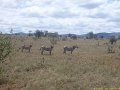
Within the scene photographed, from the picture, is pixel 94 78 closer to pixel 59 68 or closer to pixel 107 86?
pixel 107 86

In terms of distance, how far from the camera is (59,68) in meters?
18.8

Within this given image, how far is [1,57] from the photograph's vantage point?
16.8m

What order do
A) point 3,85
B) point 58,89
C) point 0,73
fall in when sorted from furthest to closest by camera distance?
point 0,73, point 3,85, point 58,89

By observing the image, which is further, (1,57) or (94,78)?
(1,57)

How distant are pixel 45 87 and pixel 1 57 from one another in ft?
12.5

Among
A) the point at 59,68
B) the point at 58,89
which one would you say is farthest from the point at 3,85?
the point at 59,68

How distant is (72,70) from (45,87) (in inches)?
163

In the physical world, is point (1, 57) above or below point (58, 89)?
above

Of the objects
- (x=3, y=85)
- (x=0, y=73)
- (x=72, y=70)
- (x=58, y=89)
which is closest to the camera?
(x=58, y=89)

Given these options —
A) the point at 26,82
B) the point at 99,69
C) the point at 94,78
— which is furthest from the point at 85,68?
the point at 26,82

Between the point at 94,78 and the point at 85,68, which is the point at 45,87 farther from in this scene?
the point at 85,68

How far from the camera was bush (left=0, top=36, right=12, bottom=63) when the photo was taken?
16.4 metres

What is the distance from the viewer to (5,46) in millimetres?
16484

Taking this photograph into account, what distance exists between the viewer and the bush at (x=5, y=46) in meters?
16.4
